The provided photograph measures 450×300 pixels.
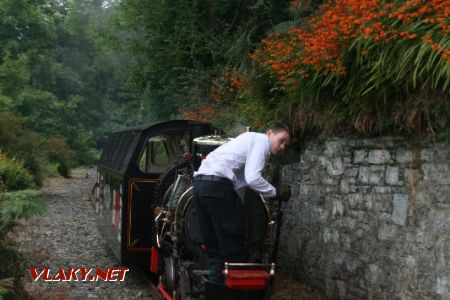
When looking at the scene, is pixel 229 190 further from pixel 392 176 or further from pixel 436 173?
pixel 436 173

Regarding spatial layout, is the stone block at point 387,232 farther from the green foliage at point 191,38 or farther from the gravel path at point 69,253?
the green foliage at point 191,38

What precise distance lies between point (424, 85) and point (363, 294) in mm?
2376

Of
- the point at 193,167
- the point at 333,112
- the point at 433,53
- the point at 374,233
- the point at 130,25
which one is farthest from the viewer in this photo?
the point at 130,25

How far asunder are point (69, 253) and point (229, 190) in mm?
6666

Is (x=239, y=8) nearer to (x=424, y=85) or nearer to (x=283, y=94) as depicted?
(x=283, y=94)

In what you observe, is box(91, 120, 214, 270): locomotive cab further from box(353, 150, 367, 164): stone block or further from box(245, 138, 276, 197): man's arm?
box(245, 138, 276, 197): man's arm

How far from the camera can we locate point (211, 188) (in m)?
5.63

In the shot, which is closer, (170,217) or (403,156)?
(403,156)

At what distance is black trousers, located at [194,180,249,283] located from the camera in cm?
562

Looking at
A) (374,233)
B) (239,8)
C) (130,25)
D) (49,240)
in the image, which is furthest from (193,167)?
(130,25)

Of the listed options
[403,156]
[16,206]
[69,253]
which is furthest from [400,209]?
[69,253]

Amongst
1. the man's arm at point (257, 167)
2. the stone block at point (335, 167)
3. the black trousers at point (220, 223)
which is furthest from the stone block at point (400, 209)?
the black trousers at point (220, 223)

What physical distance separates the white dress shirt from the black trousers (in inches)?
4.5

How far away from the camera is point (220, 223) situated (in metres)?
5.62
